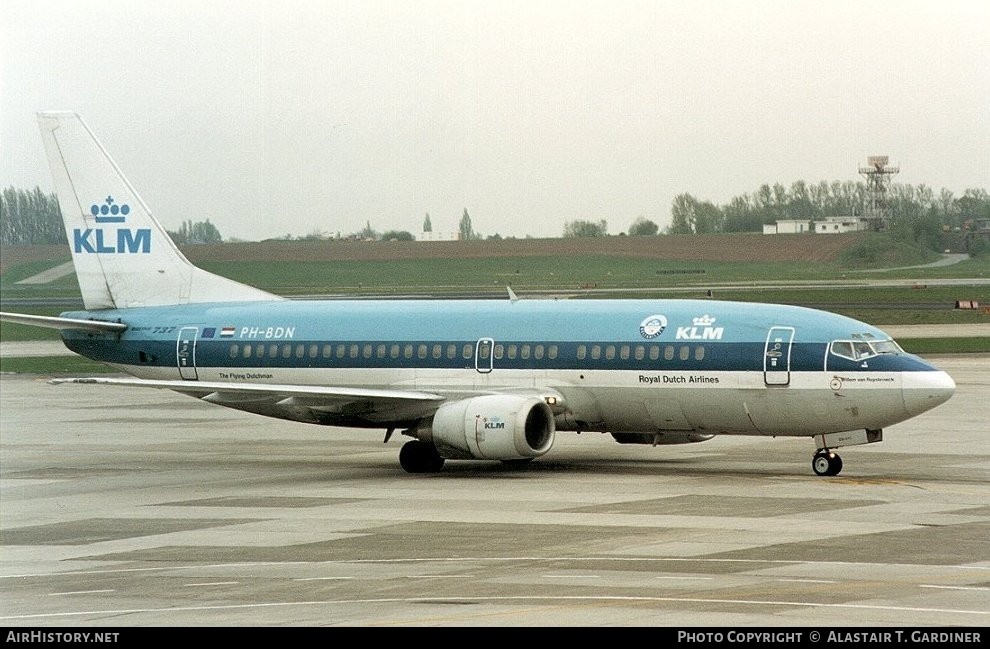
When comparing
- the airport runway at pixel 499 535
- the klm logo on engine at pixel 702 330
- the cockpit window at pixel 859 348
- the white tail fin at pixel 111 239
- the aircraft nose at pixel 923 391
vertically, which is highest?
the white tail fin at pixel 111 239

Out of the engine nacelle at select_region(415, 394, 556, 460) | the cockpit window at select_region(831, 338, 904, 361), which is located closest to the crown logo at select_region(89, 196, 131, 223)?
the engine nacelle at select_region(415, 394, 556, 460)

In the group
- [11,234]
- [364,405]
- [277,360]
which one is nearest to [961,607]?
[364,405]

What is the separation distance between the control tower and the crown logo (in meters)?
85.1

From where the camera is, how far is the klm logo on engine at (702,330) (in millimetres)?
36594

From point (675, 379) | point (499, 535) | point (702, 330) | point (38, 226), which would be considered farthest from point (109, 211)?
point (38, 226)

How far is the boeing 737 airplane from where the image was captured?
3553cm

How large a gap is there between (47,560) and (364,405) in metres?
13.7

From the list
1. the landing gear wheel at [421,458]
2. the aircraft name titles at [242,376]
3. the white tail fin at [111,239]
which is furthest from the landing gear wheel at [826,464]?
the white tail fin at [111,239]

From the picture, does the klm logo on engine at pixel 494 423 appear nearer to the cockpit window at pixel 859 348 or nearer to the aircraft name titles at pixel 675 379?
the aircraft name titles at pixel 675 379

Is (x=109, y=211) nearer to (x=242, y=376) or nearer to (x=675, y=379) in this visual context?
(x=242, y=376)

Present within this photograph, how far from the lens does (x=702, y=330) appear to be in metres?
36.8

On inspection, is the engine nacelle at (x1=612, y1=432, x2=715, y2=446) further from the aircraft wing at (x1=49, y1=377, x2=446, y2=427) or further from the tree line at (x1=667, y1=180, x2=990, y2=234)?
the tree line at (x1=667, y1=180, x2=990, y2=234)

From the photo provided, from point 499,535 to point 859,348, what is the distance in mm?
11176

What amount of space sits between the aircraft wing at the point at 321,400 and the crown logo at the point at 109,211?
23.7 feet
